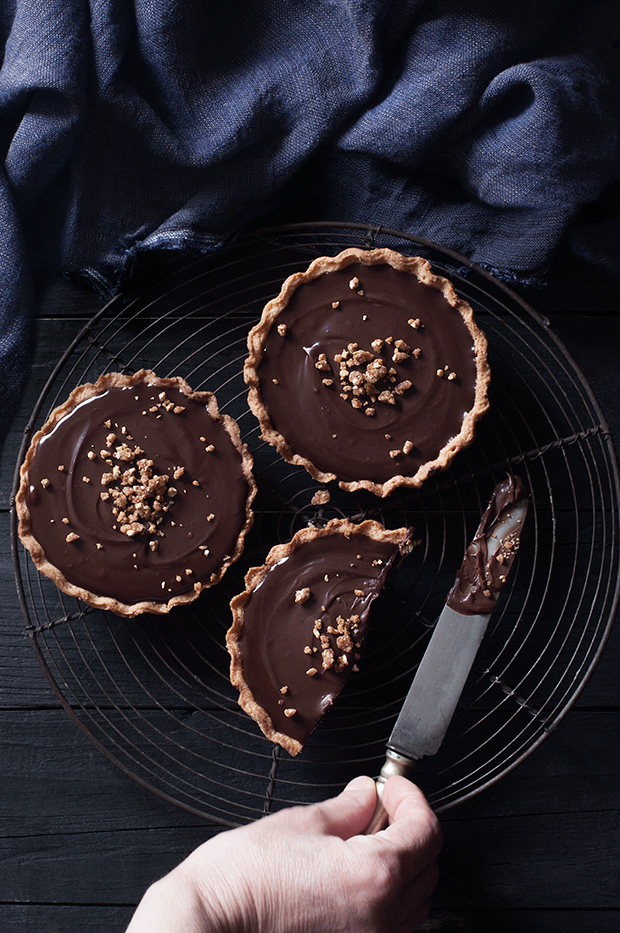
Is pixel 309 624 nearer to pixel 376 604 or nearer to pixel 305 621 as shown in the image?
pixel 305 621

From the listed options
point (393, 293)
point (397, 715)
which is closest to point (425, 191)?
point (393, 293)

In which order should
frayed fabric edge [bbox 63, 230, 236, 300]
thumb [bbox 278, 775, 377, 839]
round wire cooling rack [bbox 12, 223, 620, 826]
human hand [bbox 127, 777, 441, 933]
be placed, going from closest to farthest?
human hand [bbox 127, 777, 441, 933], thumb [bbox 278, 775, 377, 839], frayed fabric edge [bbox 63, 230, 236, 300], round wire cooling rack [bbox 12, 223, 620, 826]

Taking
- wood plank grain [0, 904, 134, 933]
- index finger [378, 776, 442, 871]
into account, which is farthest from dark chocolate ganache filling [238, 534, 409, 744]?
wood plank grain [0, 904, 134, 933]

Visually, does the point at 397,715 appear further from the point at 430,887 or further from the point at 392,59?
the point at 392,59

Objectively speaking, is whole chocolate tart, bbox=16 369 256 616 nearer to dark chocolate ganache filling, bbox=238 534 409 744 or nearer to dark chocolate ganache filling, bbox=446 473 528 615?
dark chocolate ganache filling, bbox=238 534 409 744

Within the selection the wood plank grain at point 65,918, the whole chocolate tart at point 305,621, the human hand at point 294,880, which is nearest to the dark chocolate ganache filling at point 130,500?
the whole chocolate tart at point 305,621

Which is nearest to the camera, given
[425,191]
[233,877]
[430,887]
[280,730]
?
[233,877]

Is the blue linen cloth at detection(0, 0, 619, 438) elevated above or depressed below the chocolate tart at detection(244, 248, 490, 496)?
above
